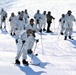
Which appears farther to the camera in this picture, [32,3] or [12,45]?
[32,3]

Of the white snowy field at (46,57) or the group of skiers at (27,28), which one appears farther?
the group of skiers at (27,28)

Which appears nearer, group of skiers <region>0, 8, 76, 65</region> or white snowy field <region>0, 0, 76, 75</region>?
white snowy field <region>0, 0, 76, 75</region>

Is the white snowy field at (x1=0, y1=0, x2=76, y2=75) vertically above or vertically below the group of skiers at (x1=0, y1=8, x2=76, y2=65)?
below

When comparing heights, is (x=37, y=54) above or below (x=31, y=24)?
below

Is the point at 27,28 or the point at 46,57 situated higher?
the point at 27,28

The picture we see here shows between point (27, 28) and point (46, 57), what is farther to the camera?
point (46, 57)

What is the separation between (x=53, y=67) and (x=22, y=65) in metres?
1.31

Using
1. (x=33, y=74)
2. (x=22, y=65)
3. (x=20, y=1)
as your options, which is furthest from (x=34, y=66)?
(x=20, y=1)

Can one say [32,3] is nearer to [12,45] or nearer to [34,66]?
[12,45]

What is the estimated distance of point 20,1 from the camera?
50531 mm

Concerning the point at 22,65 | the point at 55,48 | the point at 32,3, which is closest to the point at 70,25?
the point at 55,48

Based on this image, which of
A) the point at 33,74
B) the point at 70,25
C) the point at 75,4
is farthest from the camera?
the point at 75,4

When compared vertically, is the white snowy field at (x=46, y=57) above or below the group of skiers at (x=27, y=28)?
below

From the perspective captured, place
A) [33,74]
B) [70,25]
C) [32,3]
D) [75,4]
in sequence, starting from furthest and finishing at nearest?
[32,3]
[75,4]
[70,25]
[33,74]
